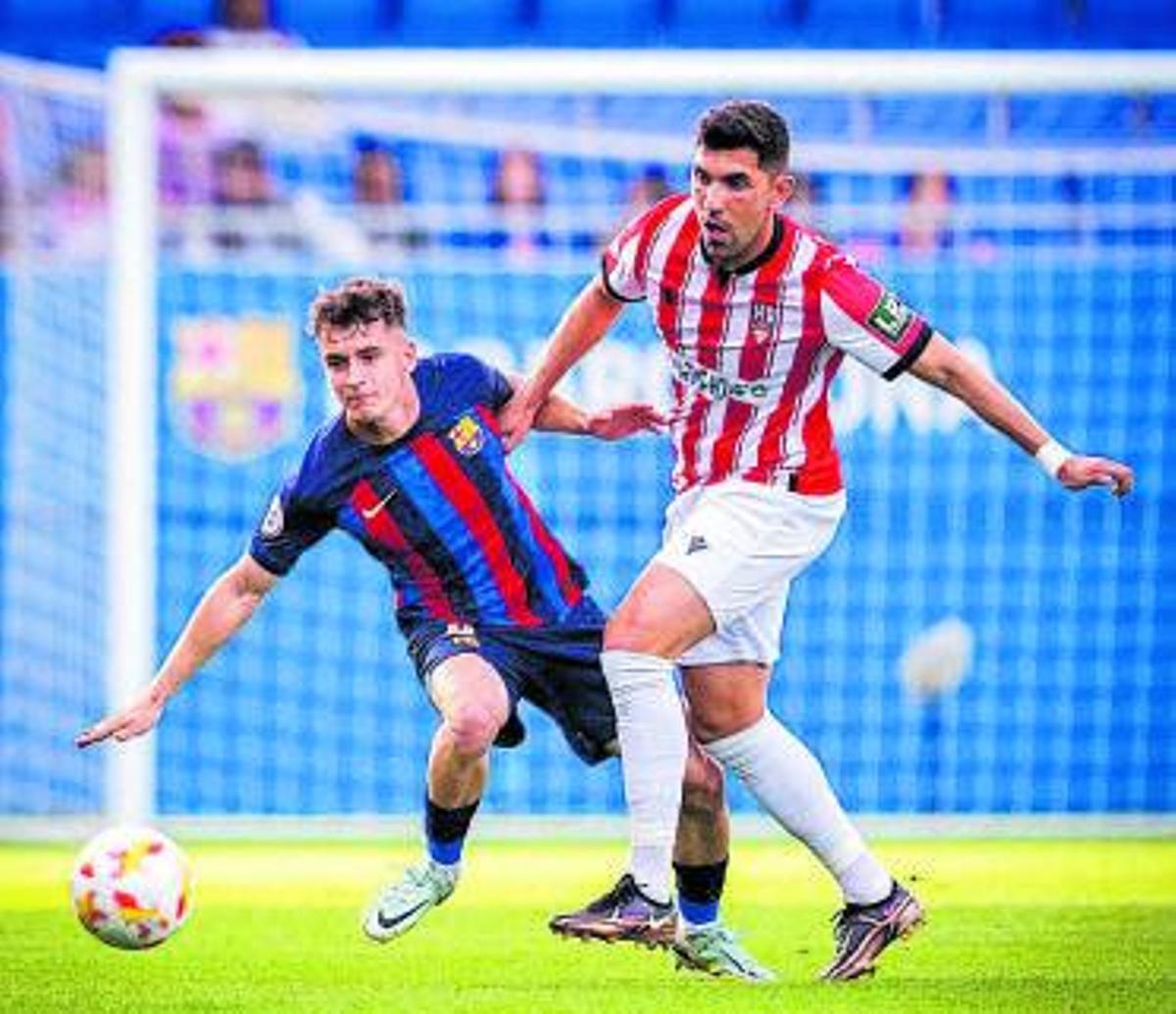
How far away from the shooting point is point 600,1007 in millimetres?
6113

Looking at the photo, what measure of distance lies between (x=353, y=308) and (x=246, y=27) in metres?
6.51

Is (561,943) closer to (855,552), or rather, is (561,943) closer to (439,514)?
(439,514)

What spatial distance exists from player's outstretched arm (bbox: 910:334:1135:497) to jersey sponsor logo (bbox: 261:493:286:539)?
1531mm

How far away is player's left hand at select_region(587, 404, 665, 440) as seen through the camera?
23.8 ft

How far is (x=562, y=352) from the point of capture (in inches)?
281

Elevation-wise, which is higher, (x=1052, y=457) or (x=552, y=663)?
(x=1052, y=457)

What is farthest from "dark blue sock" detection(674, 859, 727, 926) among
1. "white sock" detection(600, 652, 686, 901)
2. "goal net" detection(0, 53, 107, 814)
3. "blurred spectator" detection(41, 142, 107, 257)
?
"blurred spectator" detection(41, 142, 107, 257)

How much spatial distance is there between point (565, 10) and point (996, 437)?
382 cm

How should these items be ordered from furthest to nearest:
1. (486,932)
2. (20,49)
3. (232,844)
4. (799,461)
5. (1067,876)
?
(20,49) → (232,844) → (1067,876) → (486,932) → (799,461)

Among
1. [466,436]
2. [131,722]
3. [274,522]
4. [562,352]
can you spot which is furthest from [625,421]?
[131,722]

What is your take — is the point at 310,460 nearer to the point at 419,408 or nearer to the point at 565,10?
the point at 419,408

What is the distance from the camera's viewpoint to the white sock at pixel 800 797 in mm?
6758

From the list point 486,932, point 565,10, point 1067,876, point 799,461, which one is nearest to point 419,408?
point 799,461

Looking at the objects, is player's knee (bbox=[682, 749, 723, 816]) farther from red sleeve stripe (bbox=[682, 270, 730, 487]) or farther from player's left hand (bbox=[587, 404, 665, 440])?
player's left hand (bbox=[587, 404, 665, 440])
